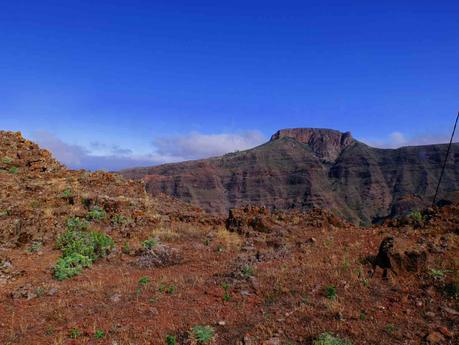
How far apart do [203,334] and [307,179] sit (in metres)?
131

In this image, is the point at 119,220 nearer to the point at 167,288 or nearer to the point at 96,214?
the point at 96,214

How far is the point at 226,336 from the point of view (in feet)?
22.3

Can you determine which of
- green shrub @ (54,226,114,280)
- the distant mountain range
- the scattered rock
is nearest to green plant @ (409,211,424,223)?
the scattered rock

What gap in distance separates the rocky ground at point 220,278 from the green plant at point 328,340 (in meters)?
0.06

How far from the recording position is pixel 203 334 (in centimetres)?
672

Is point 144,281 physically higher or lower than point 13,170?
lower

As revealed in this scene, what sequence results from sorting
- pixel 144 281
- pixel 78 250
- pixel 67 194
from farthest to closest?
pixel 67 194 < pixel 78 250 < pixel 144 281

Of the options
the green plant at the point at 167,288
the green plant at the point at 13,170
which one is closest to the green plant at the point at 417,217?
the green plant at the point at 167,288

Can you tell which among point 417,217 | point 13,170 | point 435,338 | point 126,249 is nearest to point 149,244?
point 126,249

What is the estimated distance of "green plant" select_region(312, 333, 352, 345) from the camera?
6092mm

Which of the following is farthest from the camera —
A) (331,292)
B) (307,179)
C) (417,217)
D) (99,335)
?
(307,179)

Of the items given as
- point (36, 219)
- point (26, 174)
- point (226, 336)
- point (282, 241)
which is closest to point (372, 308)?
point (226, 336)

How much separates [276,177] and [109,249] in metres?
130

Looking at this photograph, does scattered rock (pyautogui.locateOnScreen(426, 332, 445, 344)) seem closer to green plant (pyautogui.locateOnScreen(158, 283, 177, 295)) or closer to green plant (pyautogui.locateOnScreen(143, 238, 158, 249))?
green plant (pyautogui.locateOnScreen(158, 283, 177, 295))
